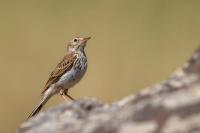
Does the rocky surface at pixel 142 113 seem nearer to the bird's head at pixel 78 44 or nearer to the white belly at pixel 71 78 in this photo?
the white belly at pixel 71 78

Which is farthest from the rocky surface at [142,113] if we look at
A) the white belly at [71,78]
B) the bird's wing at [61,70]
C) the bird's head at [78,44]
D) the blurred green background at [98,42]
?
the blurred green background at [98,42]

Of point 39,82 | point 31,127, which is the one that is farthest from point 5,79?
point 31,127

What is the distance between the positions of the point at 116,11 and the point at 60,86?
22.0 ft

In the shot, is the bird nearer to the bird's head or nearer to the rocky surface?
the bird's head

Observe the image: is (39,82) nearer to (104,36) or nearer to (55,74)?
(104,36)

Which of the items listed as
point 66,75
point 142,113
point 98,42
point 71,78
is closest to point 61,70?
point 66,75

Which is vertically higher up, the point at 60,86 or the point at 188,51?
the point at 188,51

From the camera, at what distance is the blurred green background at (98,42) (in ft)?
50.3

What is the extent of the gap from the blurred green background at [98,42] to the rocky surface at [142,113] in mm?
7079

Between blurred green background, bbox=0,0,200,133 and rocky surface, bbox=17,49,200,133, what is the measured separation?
708 centimetres

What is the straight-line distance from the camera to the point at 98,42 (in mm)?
17562

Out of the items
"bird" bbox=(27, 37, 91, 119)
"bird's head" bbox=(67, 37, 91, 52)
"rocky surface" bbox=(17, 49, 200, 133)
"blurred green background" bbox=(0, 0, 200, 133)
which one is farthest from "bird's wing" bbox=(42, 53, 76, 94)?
"rocky surface" bbox=(17, 49, 200, 133)

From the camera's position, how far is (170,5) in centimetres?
1811

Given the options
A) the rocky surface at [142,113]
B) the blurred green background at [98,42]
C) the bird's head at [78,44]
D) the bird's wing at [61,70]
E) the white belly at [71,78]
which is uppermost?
the blurred green background at [98,42]
